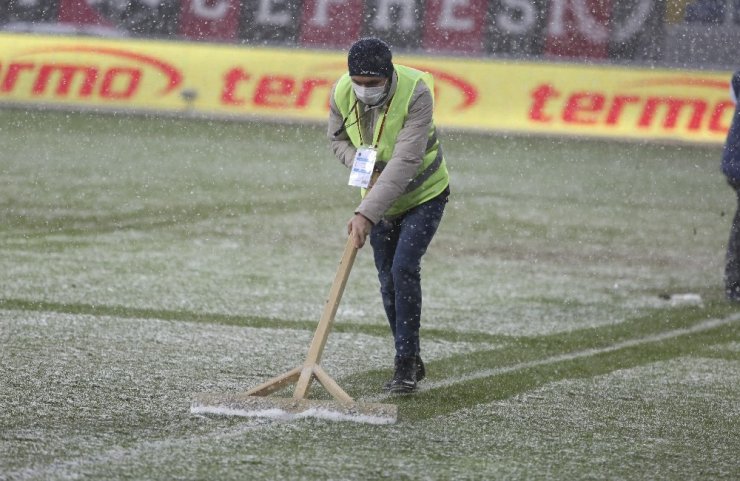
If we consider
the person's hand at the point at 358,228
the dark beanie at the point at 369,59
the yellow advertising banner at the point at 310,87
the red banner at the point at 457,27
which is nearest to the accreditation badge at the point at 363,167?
the person's hand at the point at 358,228

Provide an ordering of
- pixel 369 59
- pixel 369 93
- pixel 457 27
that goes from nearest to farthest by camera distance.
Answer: pixel 369 59, pixel 369 93, pixel 457 27

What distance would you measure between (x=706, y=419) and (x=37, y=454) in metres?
2.65

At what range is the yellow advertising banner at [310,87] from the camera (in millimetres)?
18641

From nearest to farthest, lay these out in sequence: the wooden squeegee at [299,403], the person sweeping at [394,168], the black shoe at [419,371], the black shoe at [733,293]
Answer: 1. the wooden squeegee at [299,403]
2. the person sweeping at [394,168]
3. the black shoe at [419,371]
4. the black shoe at [733,293]

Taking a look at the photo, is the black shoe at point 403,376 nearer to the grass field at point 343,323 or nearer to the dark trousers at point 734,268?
the grass field at point 343,323

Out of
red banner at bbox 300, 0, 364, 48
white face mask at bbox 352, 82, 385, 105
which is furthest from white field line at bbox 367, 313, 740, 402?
red banner at bbox 300, 0, 364, 48

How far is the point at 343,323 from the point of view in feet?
25.6

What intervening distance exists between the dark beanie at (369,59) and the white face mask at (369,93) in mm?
80

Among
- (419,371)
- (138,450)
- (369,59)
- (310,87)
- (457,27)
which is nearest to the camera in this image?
(138,450)

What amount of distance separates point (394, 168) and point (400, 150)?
0.08m

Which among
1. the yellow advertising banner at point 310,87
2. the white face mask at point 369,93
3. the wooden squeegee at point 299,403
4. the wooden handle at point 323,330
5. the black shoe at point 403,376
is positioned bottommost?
the yellow advertising banner at point 310,87

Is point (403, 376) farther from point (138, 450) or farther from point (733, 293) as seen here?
point (733, 293)

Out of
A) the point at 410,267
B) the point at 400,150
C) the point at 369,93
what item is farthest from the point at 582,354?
the point at 369,93

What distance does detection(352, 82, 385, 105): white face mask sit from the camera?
220 inches
